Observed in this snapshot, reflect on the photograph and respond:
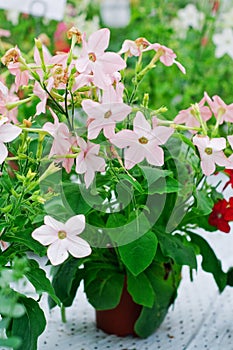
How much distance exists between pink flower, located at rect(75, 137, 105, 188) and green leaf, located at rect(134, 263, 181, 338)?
→ 0.22 m

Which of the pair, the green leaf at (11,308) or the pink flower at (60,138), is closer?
the green leaf at (11,308)

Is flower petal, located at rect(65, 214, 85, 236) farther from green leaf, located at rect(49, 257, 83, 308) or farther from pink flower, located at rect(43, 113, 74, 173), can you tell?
green leaf, located at rect(49, 257, 83, 308)

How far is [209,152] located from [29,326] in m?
0.26

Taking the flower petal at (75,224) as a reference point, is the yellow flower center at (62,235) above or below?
below

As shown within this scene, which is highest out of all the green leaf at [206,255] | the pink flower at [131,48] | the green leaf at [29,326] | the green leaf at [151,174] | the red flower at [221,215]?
the pink flower at [131,48]

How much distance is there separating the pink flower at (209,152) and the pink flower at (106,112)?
10 cm

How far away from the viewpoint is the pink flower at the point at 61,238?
2.14 feet

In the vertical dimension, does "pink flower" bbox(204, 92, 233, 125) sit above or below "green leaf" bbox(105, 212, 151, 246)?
above

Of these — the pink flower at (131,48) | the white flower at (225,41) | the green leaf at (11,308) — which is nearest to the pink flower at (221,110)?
the pink flower at (131,48)

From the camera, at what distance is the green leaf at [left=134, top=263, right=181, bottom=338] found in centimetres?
88

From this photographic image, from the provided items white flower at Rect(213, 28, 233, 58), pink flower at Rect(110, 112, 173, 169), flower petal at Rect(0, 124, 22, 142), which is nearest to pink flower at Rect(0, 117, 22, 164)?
flower petal at Rect(0, 124, 22, 142)

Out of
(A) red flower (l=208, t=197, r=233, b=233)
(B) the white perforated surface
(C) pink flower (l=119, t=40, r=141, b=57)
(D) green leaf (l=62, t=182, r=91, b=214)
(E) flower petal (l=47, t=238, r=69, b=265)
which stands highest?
Answer: (C) pink flower (l=119, t=40, r=141, b=57)

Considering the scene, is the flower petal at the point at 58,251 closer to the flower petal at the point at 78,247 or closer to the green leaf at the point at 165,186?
the flower petal at the point at 78,247

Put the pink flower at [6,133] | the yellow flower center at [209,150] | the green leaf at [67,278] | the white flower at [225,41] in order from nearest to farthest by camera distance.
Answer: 1. the pink flower at [6,133]
2. the yellow flower center at [209,150]
3. the green leaf at [67,278]
4. the white flower at [225,41]
